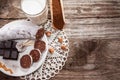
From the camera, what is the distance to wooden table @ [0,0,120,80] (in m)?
1.00

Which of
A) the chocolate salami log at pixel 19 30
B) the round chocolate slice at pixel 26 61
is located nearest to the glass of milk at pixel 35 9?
the chocolate salami log at pixel 19 30

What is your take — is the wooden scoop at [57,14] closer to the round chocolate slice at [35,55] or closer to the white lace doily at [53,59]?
the white lace doily at [53,59]

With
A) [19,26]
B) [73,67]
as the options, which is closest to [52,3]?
[19,26]

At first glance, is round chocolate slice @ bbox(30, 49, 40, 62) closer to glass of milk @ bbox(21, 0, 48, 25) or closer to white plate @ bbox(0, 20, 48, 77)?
white plate @ bbox(0, 20, 48, 77)

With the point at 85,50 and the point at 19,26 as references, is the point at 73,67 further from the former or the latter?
the point at 19,26

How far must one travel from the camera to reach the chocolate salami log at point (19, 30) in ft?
3.28

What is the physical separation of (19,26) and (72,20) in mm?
206

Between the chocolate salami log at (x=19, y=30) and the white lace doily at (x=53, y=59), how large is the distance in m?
0.06

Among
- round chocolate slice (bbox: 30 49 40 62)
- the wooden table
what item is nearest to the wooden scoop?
the wooden table

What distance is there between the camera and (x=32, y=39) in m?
1.01

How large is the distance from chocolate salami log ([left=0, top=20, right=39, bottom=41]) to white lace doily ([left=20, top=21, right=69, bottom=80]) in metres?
0.06

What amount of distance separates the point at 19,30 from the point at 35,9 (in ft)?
0.32

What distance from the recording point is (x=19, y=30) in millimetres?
1011

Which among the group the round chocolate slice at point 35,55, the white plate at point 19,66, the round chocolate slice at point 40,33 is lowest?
the white plate at point 19,66
